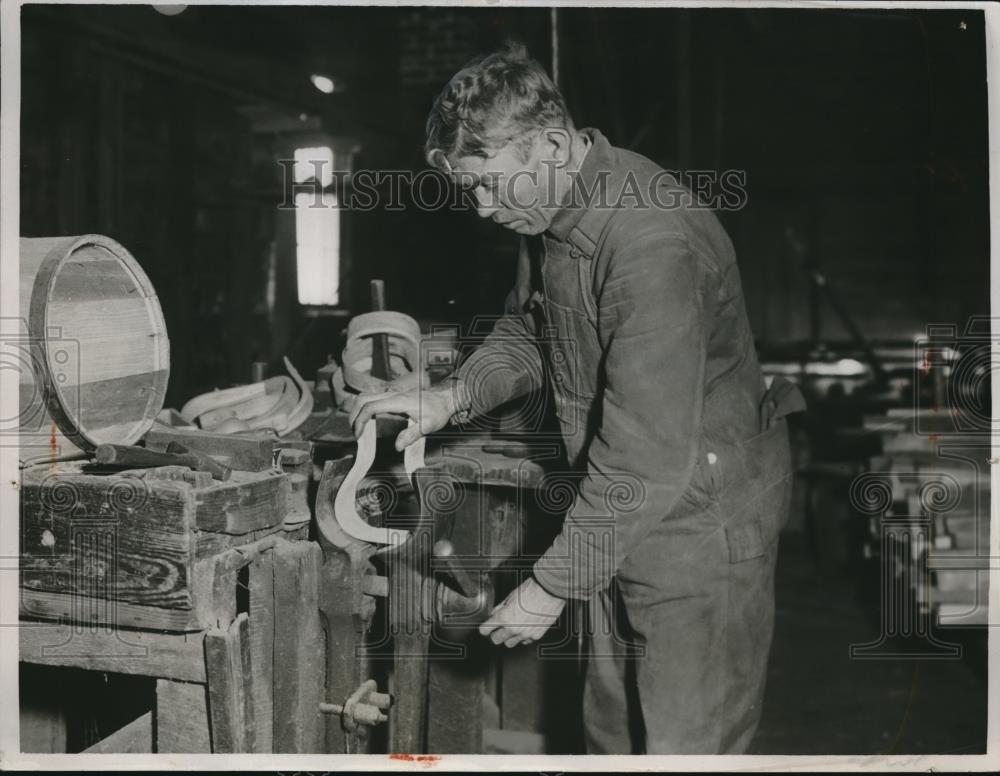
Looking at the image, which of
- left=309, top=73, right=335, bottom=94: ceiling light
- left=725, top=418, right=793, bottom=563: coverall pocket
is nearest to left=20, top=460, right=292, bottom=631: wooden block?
left=725, top=418, right=793, bottom=563: coverall pocket

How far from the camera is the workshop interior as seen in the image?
1.71m

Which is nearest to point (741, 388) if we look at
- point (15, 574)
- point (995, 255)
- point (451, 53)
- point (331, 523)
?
point (995, 255)

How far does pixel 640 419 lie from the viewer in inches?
63.9

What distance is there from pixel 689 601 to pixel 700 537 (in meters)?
0.14

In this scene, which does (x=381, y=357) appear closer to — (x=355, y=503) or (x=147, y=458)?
(x=355, y=503)

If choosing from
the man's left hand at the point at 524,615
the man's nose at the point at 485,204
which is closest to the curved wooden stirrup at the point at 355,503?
the man's left hand at the point at 524,615

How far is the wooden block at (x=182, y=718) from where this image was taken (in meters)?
1.69

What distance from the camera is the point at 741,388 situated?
6.20 ft

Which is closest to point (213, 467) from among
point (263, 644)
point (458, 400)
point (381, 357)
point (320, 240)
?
point (263, 644)

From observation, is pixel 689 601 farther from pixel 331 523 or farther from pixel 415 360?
pixel 415 360

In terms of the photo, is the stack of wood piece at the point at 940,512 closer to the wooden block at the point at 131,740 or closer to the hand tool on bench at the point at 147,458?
the hand tool on bench at the point at 147,458

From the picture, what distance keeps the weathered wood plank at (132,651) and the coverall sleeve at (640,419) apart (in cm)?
64

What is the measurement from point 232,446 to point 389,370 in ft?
2.58

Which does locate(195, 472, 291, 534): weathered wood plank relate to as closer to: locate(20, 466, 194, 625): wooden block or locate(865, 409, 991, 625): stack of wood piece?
locate(20, 466, 194, 625): wooden block
